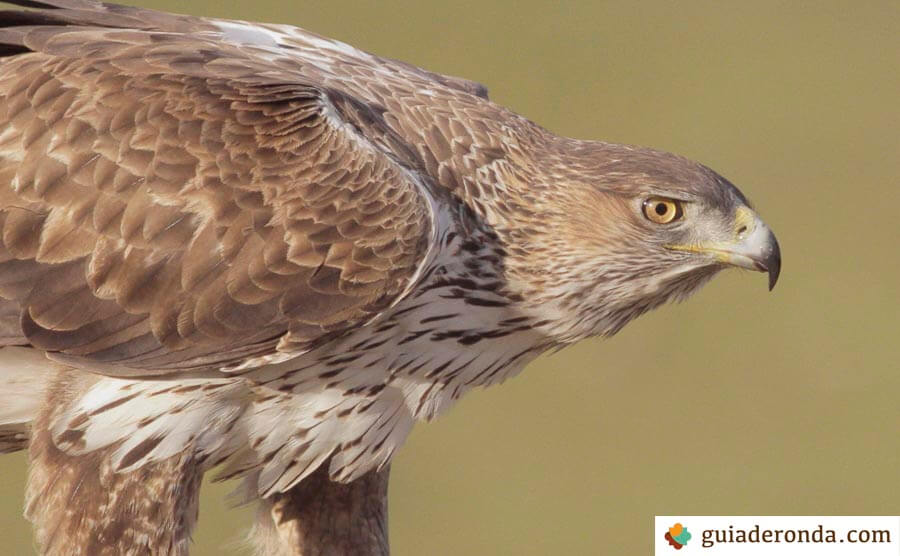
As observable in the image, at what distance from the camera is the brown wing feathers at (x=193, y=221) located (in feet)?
16.5

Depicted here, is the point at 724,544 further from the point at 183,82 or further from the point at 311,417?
the point at 183,82

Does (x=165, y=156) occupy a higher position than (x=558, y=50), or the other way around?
(x=558, y=50)

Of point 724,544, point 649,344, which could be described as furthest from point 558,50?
point 724,544

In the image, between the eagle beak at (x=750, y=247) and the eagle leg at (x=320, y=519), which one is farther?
the eagle leg at (x=320, y=519)

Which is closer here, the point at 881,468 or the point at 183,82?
the point at 183,82

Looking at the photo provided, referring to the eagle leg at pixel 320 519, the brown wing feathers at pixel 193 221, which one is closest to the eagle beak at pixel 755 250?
the brown wing feathers at pixel 193 221

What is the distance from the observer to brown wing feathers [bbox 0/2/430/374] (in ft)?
16.5

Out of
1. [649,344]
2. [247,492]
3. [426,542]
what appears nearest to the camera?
[247,492]

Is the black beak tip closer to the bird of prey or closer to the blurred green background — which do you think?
the bird of prey

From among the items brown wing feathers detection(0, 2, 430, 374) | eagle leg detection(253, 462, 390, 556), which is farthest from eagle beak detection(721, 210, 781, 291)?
eagle leg detection(253, 462, 390, 556)

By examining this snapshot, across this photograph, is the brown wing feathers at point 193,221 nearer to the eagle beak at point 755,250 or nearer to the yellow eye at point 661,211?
the yellow eye at point 661,211

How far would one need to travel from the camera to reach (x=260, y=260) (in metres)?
5.03

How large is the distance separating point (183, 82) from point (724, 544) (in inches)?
99.1

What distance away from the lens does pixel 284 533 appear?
19.8 ft
